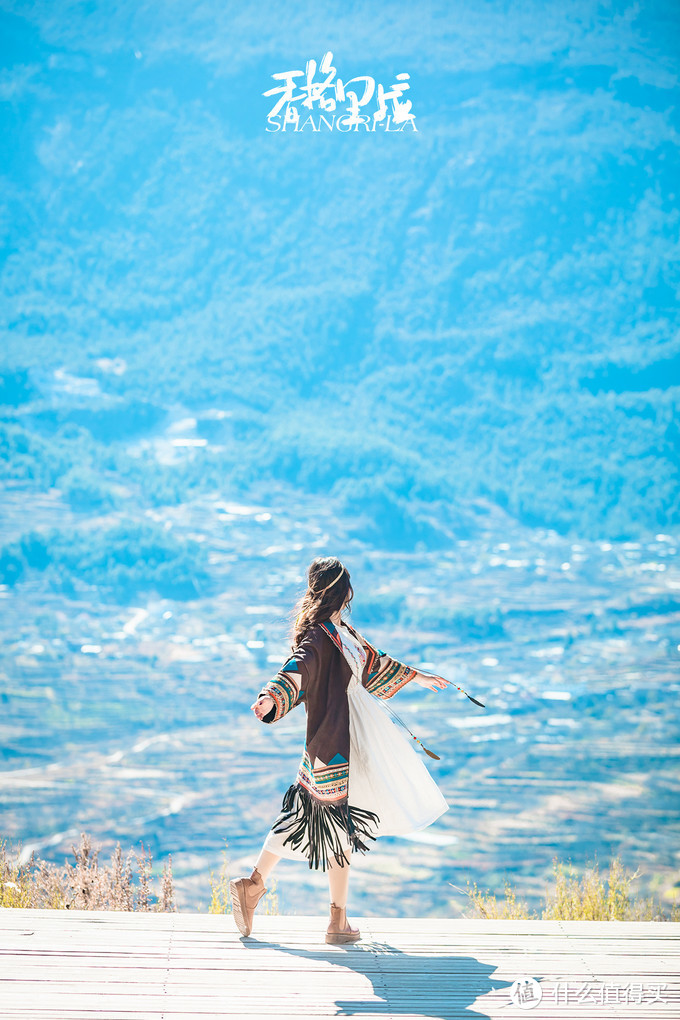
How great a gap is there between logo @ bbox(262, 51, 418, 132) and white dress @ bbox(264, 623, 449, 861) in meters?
8.69

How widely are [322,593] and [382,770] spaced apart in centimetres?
52

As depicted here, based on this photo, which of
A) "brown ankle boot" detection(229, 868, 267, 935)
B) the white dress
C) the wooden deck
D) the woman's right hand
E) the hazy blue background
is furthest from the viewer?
the hazy blue background

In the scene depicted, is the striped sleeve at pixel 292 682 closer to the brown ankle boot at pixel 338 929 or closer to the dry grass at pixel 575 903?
the brown ankle boot at pixel 338 929

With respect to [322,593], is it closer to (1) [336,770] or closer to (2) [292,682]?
(2) [292,682]

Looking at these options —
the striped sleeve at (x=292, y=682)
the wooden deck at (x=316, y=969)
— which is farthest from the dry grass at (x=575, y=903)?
the striped sleeve at (x=292, y=682)

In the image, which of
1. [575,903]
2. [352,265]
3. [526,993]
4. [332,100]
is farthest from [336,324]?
[526,993]

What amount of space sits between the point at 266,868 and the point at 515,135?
71773mm

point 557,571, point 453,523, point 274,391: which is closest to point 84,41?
point 274,391

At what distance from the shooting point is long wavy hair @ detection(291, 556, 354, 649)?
273cm

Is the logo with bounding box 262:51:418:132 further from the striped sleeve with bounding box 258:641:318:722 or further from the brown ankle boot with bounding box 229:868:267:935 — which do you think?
the brown ankle boot with bounding box 229:868:267:935

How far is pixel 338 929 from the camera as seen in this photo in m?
2.68

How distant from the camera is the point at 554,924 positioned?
118 inches

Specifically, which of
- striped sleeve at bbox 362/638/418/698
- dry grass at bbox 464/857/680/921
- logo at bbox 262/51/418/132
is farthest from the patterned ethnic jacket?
logo at bbox 262/51/418/132

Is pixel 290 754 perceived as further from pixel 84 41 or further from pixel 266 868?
pixel 84 41
